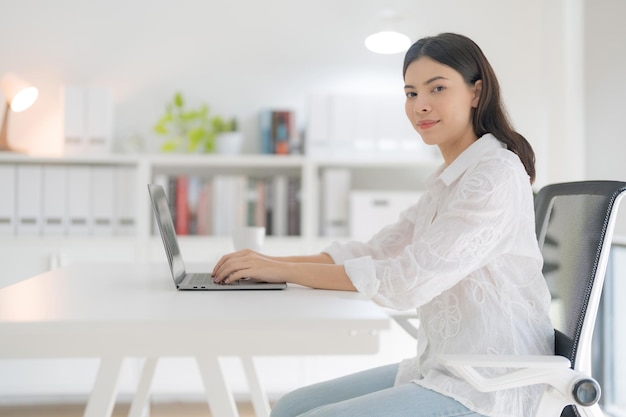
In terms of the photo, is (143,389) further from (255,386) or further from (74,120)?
(74,120)

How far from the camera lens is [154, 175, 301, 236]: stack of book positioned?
2.92 meters

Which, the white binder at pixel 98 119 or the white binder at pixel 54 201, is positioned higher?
the white binder at pixel 98 119

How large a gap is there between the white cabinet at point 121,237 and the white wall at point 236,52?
331mm

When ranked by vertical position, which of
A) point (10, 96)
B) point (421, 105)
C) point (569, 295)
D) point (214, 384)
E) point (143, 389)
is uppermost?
point (10, 96)

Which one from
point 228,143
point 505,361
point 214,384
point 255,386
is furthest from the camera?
point 228,143

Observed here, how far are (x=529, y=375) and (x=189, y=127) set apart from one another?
93.2 inches

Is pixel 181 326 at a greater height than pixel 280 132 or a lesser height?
lesser

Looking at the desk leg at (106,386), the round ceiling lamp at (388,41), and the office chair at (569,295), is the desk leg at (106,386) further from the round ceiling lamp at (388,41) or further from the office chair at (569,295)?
the round ceiling lamp at (388,41)

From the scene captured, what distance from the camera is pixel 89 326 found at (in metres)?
0.85

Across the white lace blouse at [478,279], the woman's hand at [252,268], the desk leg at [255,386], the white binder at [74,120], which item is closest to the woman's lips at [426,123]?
the white lace blouse at [478,279]

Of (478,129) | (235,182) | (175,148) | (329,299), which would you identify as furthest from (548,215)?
(175,148)

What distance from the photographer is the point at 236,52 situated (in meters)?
3.19

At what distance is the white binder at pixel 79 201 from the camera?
2.82 metres

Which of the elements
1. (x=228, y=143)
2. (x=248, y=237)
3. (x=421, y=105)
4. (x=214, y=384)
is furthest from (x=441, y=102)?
(x=228, y=143)
